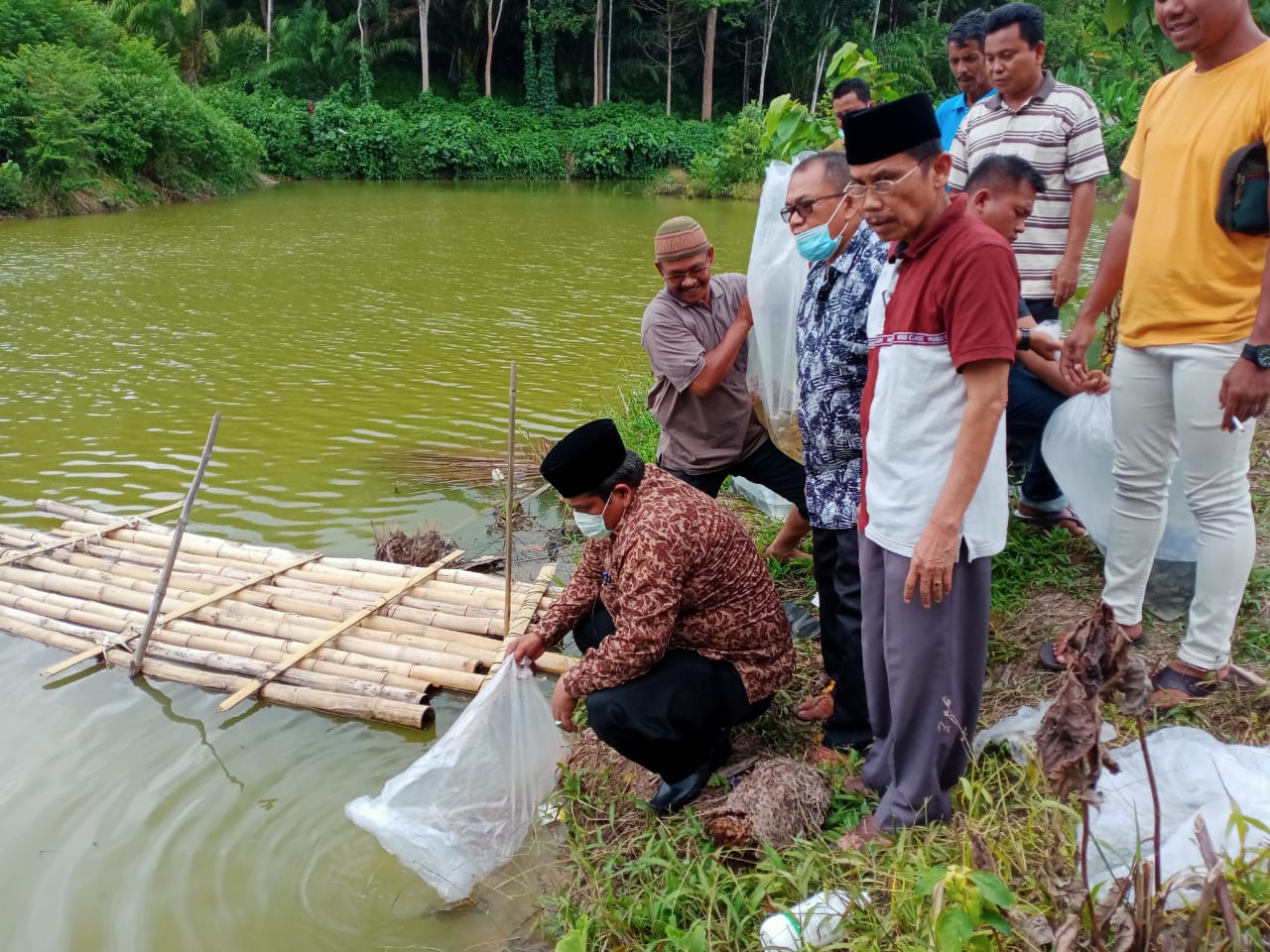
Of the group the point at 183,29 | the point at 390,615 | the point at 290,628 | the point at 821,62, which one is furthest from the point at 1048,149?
the point at 183,29

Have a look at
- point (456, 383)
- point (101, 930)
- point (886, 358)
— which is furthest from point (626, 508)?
point (456, 383)

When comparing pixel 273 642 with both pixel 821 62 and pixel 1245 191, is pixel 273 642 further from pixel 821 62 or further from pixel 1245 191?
pixel 821 62

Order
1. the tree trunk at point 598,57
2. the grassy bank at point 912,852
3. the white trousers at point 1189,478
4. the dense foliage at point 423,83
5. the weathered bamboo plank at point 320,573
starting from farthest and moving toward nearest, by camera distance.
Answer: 1. the tree trunk at point 598,57
2. the dense foliage at point 423,83
3. the weathered bamboo plank at point 320,573
4. the white trousers at point 1189,478
5. the grassy bank at point 912,852

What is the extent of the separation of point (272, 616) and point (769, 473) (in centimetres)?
226

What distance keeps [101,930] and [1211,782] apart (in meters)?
2.89

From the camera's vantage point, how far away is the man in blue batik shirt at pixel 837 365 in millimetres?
2330

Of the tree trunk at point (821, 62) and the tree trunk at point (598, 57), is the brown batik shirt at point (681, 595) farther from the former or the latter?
the tree trunk at point (598, 57)

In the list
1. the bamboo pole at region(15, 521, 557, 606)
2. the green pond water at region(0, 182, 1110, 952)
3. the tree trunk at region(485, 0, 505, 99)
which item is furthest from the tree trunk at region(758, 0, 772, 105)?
the bamboo pole at region(15, 521, 557, 606)

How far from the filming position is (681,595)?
2404 mm

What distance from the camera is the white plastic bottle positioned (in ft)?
6.26

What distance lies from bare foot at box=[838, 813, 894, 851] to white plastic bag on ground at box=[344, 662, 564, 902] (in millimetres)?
943

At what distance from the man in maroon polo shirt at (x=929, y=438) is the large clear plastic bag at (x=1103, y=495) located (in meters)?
0.92

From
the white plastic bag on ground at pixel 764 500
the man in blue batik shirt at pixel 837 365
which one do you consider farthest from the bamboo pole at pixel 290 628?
the man in blue batik shirt at pixel 837 365

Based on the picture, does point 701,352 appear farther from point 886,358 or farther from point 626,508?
point 886,358
